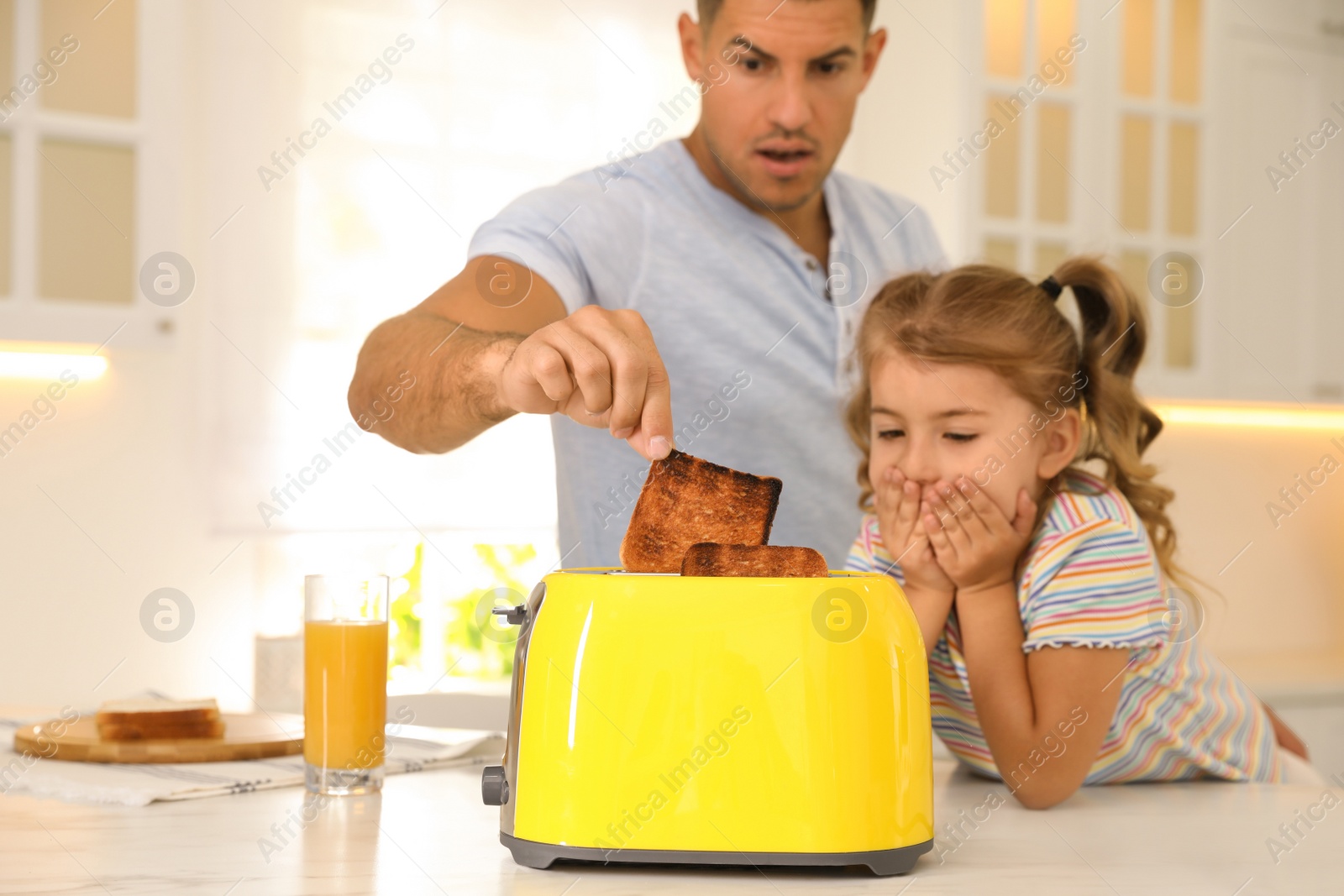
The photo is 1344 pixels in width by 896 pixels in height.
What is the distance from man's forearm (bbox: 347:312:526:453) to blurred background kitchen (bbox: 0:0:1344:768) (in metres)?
1.36

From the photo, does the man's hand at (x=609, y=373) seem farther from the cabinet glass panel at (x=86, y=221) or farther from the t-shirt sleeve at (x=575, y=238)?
the cabinet glass panel at (x=86, y=221)

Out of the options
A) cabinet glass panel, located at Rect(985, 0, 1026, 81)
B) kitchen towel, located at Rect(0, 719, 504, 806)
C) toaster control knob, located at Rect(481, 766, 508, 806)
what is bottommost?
kitchen towel, located at Rect(0, 719, 504, 806)

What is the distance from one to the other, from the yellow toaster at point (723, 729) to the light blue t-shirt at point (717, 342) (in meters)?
0.79


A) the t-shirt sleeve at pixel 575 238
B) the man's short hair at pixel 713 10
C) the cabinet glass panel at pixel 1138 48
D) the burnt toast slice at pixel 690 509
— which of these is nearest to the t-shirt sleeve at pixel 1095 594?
the burnt toast slice at pixel 690 509

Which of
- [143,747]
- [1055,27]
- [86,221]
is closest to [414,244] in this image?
[86,221]

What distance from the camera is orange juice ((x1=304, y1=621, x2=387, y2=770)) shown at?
100 centimetres

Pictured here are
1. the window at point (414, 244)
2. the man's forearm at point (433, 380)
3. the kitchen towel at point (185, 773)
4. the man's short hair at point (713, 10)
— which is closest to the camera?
the kitchen towel at point (185, 773)

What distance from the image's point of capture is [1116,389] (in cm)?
131

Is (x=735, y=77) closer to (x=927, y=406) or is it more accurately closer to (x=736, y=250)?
(x=736, y=250)

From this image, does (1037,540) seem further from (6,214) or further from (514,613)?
(6,214)

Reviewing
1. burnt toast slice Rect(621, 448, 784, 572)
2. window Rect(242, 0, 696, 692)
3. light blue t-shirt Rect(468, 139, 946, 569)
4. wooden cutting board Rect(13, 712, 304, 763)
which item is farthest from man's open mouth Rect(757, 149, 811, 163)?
window Rect(242, 0, 696, 692)

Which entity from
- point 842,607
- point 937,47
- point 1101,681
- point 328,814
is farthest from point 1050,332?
point 937,47

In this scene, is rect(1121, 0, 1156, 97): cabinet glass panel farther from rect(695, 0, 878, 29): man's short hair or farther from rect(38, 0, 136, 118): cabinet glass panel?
rect(38, 0, 136, 118): cabinet glass panel

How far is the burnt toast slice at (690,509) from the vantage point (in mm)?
874
